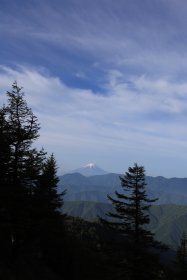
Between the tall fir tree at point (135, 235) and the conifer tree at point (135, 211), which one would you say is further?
the conifer tree at point (135, 211)

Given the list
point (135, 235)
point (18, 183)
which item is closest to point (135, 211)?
point (135, 235)

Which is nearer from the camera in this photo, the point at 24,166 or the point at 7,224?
the point at 7,224

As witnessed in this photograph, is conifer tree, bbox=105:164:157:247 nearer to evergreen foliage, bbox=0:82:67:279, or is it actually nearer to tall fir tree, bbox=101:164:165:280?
tall fir tree, bbox=101:164:165:280

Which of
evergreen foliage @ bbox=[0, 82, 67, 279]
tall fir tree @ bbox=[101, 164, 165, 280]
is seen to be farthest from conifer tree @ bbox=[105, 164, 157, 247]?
evergreen foliage @ bbox=[0, 82, 67, 279]

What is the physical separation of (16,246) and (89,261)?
55.2 feet

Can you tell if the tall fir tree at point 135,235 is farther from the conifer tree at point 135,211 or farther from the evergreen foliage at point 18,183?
the evergreen foliage at point 18,183

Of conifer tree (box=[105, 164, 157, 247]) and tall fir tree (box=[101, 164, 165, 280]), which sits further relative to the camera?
conifer tree (box=[105, 164, 157, 247])

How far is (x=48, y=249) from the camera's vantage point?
39062 mm

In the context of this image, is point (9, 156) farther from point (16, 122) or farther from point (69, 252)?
point (69, 252)

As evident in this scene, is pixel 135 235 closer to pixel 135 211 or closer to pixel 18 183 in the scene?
pixel 135 211

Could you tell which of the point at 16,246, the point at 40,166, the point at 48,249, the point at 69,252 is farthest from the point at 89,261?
the point at 40,166

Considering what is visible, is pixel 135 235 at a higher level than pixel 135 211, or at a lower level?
lower

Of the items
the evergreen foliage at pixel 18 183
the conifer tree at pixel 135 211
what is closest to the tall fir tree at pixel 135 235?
the conifer tree at pixel 135 211

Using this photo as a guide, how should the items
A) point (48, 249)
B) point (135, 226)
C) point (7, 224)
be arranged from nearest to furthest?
point (7, 224) → point (135, 226) → point (48, 249)
